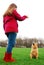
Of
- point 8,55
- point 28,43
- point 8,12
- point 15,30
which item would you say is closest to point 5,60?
point 8,55

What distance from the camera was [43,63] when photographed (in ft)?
11.1

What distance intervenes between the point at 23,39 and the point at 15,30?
3.99 metres

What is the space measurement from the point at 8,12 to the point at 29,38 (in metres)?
3.89

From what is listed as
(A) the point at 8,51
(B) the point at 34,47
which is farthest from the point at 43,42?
(A) the point at 8,51

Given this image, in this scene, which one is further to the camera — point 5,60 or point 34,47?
point 34,47

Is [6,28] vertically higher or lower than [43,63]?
higher

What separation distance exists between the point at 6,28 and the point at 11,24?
0.31ft

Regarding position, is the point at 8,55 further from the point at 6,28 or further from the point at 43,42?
the point at 43,42

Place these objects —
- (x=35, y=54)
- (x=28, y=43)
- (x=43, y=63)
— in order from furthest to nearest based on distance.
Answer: (x=28, y=43) → (x=35, y=54) → (x=43, y=63)

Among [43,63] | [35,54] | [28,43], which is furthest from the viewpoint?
[28,43]

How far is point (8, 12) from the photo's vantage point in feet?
11.4

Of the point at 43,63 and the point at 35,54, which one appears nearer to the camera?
the point at 43,63

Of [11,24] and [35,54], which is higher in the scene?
[11,24]

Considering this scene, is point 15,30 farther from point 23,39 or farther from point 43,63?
point 23,39
